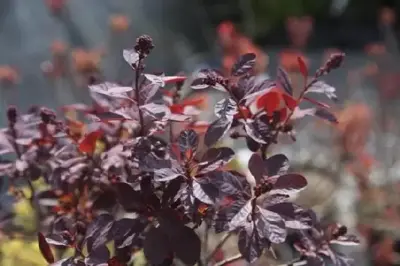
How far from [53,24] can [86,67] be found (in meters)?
1.79

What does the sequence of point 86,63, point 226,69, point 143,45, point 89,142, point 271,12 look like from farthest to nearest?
1. point 271,12
2. point 86,63
3. point 226,69
4. point 89,142
5. point 143,45

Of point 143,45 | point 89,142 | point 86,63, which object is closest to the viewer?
point 143,45

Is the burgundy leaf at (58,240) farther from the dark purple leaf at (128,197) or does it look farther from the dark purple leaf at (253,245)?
the dark purple leaf at (253,245)

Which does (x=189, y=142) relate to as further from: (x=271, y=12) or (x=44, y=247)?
(x=271, y=12)

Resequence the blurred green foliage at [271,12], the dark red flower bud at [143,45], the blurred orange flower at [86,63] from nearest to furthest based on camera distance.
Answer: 1. the dark red flower bud at [143,45]
2. the blurred orange flower at [86,63]
3. the blurred green foliage at [271,12]

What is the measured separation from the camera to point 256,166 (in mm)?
1120

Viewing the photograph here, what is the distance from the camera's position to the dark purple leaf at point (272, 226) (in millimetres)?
1026

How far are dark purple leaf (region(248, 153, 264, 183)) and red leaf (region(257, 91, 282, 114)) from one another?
147 mm

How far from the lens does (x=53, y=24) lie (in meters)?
4.67

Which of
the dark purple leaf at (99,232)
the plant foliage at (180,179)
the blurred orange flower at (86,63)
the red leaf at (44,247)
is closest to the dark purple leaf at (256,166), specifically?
the plant foliage at (180,179)

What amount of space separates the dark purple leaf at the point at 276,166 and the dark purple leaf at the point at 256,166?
1cm

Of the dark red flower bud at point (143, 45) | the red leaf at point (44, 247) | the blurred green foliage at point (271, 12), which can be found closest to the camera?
the dark red flower bud at point (143, 45)

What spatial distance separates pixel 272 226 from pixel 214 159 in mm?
141

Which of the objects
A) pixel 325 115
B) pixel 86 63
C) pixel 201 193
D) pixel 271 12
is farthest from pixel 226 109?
pixel 271 12
